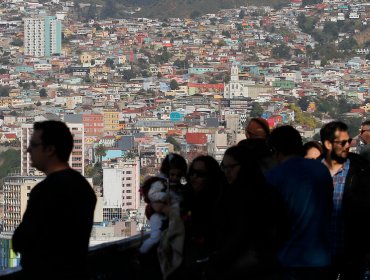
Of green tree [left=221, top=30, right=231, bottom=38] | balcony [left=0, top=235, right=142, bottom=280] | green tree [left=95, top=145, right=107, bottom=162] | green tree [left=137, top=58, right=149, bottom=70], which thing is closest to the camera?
balcony [left=0, top=235, right=142, bottom=280]

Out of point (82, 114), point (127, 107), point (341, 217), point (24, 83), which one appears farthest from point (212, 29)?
point (341, 217)

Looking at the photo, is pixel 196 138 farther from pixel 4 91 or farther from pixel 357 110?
pixel 4 91

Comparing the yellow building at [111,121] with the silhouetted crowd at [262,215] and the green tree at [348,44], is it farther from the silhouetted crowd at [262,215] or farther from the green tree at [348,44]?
the silhouetted crowd at [262,215]

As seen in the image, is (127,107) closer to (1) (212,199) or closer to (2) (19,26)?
(2) (19,26)

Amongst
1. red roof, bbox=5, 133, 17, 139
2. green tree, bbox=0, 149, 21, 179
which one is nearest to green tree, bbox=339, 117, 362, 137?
green tree, bbox=0, 149, 21, 179

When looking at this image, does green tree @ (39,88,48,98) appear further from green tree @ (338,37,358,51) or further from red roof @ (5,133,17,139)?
green tree @ (338,37,358,51)

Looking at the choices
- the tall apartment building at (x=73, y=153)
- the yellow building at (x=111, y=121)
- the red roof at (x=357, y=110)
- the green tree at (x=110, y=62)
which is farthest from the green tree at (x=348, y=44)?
the tall apartment building at (x=73, y=153)
